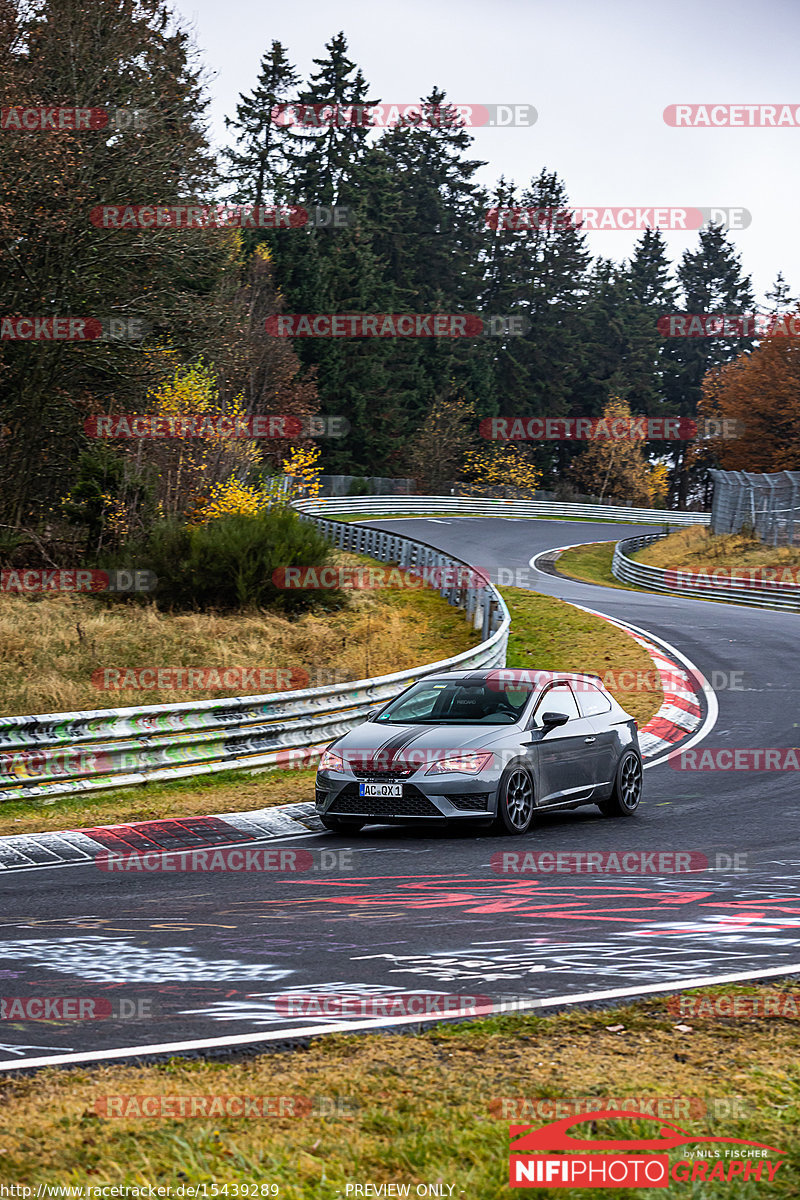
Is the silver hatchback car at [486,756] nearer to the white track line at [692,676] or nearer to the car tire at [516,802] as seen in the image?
the car tire at [516,802]

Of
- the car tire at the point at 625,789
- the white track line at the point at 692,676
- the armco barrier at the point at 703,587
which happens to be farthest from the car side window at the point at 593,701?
the armco barrier at the point at 703,587

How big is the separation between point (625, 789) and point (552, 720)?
1486mm

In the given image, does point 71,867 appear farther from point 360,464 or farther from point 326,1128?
point 360,464

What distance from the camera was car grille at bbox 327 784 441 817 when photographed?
1062cm

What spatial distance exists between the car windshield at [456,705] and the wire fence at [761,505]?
31.6 m

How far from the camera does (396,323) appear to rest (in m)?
85.9

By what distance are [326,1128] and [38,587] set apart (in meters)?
23.1

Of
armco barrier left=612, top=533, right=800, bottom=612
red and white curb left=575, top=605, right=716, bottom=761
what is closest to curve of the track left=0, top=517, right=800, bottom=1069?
red and white curb left=575, top=605, right=716, bottom=761

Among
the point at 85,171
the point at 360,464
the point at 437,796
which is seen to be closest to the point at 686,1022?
the point at 437,796

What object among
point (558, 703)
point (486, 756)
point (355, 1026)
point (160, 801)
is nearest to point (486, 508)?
point (160, 801)

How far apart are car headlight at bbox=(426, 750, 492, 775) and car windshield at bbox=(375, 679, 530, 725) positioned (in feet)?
2.43

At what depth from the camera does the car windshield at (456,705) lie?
11.6 meters

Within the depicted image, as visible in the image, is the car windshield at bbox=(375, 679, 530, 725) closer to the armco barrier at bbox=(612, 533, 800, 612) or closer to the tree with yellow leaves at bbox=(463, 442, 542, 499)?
the armco barrier at bbox=(612, 533, 800, 612)

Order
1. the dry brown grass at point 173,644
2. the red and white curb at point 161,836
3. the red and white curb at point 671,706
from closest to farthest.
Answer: the red and white curb at point 161,836
the dry brown grass at point 173,644
the red and white curb at point 671,706
